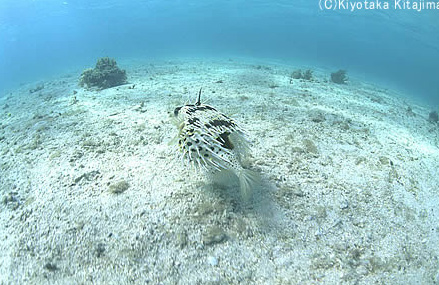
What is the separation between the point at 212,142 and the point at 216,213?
3.02ft

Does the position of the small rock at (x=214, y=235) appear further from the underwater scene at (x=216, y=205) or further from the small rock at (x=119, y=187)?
the small rock at (x=119, y=187)

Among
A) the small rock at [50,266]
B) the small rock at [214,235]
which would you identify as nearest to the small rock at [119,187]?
the small rock at [50,266]

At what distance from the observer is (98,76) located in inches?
407

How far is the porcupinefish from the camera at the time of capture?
2203 mm

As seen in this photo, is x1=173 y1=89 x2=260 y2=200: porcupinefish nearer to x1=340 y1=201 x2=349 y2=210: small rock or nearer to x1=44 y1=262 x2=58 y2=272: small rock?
x1=340 y1=201 x2=349 y2=210: small rock

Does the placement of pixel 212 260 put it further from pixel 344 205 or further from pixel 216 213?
pixel 344 205

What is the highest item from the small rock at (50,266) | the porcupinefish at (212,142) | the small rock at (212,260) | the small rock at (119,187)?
the porcupinefish at (212,142)

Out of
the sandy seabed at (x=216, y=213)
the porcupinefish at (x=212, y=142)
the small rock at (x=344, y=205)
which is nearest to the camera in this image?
the sandy seabed at (x=216, y=213)

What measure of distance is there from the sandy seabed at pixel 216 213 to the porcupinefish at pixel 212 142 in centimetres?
55

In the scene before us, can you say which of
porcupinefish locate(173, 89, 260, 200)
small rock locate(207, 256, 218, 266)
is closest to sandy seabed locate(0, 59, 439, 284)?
small rock locate(207, 256, 218, 266)

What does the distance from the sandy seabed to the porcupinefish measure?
55cm

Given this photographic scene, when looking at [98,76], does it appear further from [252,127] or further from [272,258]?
[272,258]

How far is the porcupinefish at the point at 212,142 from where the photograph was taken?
2.20m

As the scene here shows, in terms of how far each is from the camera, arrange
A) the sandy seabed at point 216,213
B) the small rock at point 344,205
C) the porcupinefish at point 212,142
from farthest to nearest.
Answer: the small rock at point 344,205 < the porcupinefish at point 212,142 < the sandy seabed at point 216,213
